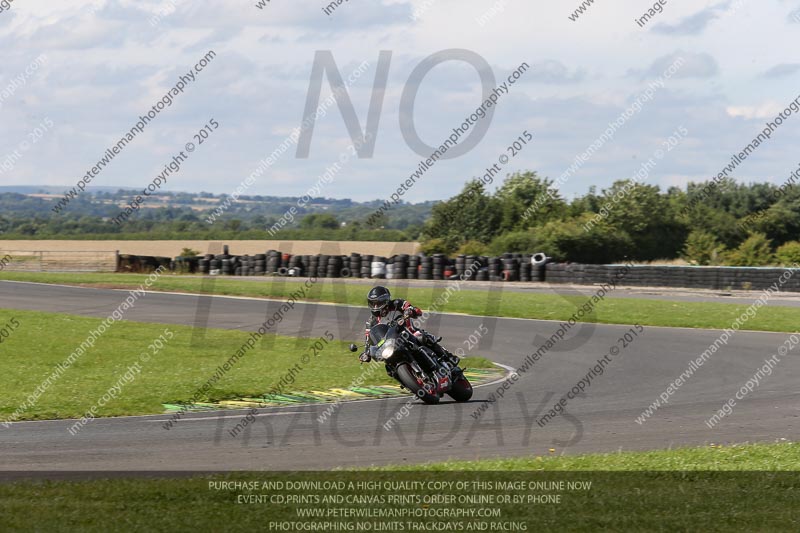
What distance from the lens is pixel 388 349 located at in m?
13.2

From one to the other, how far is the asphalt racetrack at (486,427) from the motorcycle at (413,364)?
0.25 metres

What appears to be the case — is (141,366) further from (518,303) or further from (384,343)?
(518,303)

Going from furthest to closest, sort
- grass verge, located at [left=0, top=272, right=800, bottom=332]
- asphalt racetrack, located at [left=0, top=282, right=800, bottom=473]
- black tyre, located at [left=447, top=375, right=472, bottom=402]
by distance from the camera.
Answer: grass verge, located at [left=0, top=272, right=800, bottom=332] < black tyre, located at [left=447, top=375, right=472, bottom=402] < asphalt racetrack, located at [left=0, top=282, right=800, bottom=473]

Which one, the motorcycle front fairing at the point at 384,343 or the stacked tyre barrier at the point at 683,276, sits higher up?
the stacked tyre barrier at the point at 683,276

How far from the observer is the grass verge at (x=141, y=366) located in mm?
14812

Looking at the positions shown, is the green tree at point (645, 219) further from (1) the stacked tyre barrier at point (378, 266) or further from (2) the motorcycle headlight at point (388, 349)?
(2) the motorcycle headlight at point (388, 349)

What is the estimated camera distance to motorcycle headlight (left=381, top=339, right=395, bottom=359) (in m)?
13.2

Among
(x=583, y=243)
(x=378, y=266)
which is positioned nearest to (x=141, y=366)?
(x=378, y=266)

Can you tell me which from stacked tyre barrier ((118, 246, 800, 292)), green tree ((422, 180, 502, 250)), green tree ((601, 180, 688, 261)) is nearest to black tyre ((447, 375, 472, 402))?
stacked tyre barrier ((118, 246, 800, 292))

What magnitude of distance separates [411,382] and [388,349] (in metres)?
0.75

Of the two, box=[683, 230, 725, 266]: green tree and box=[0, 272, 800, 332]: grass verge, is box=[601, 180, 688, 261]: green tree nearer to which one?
box=[683, 230, 725, 266]: green tree

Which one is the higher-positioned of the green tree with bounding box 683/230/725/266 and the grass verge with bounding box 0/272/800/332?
the green tree with bounding box 683/230/725/266

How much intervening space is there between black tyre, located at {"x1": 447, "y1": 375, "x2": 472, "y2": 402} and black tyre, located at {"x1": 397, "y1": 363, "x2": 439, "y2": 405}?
1.61 feet

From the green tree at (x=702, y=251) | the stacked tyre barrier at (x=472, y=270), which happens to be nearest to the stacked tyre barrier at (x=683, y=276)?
the stacked tyre barrier at (x=472, y=270)
